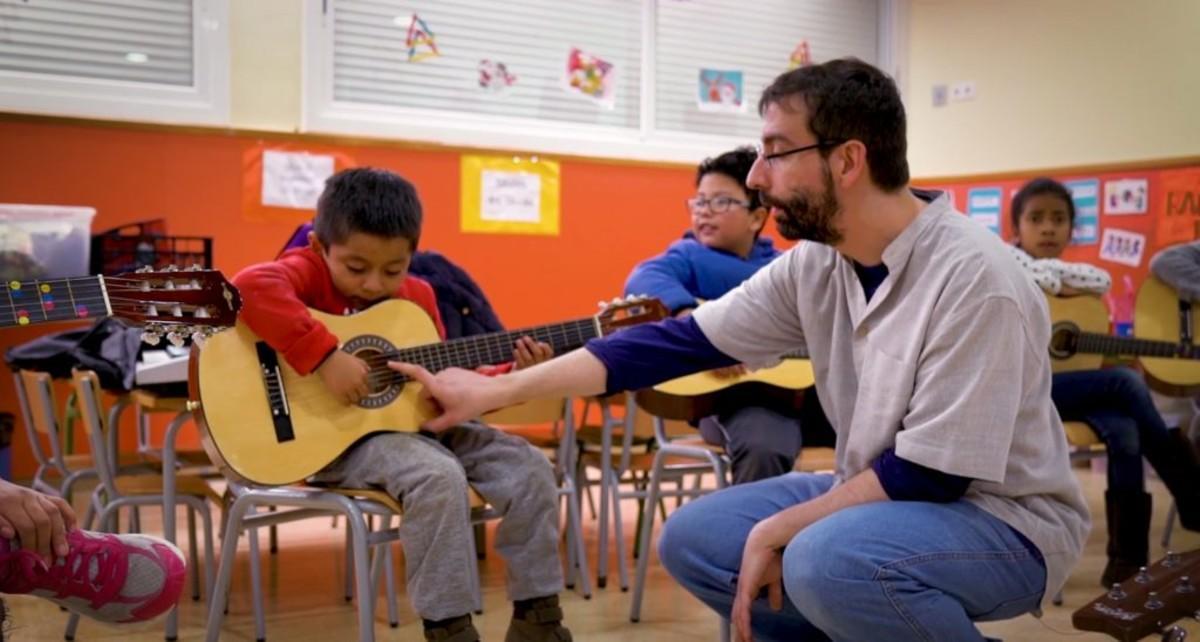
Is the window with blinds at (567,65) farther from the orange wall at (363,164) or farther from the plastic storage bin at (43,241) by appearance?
the plastic storage bin at (43,241)

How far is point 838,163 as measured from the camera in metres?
1.89

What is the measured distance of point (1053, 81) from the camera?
5852 millimetres

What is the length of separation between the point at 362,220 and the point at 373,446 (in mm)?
499

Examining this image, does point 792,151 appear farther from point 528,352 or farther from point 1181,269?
point 1181,269

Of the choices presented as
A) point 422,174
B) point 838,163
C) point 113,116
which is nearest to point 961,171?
point 422,174

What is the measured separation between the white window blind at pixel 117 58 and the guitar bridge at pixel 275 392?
2.66 m

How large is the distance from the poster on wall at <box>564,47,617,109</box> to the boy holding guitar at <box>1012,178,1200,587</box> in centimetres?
259

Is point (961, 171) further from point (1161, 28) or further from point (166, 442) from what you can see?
point (166, 442)

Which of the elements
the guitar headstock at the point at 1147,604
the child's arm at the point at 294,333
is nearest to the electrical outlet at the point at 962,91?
the guitar headstock at the point at 1147,604

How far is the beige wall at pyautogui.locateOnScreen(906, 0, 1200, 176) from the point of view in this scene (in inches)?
216

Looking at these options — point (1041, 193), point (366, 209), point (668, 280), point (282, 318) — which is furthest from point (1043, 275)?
point (282, 318)

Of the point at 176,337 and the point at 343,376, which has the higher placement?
the point at 176,337

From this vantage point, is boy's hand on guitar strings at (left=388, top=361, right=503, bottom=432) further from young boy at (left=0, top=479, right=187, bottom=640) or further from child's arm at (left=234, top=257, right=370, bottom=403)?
young boy at (left=0, top=479, right=187, bottom=640)

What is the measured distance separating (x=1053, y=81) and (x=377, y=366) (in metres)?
4.61
